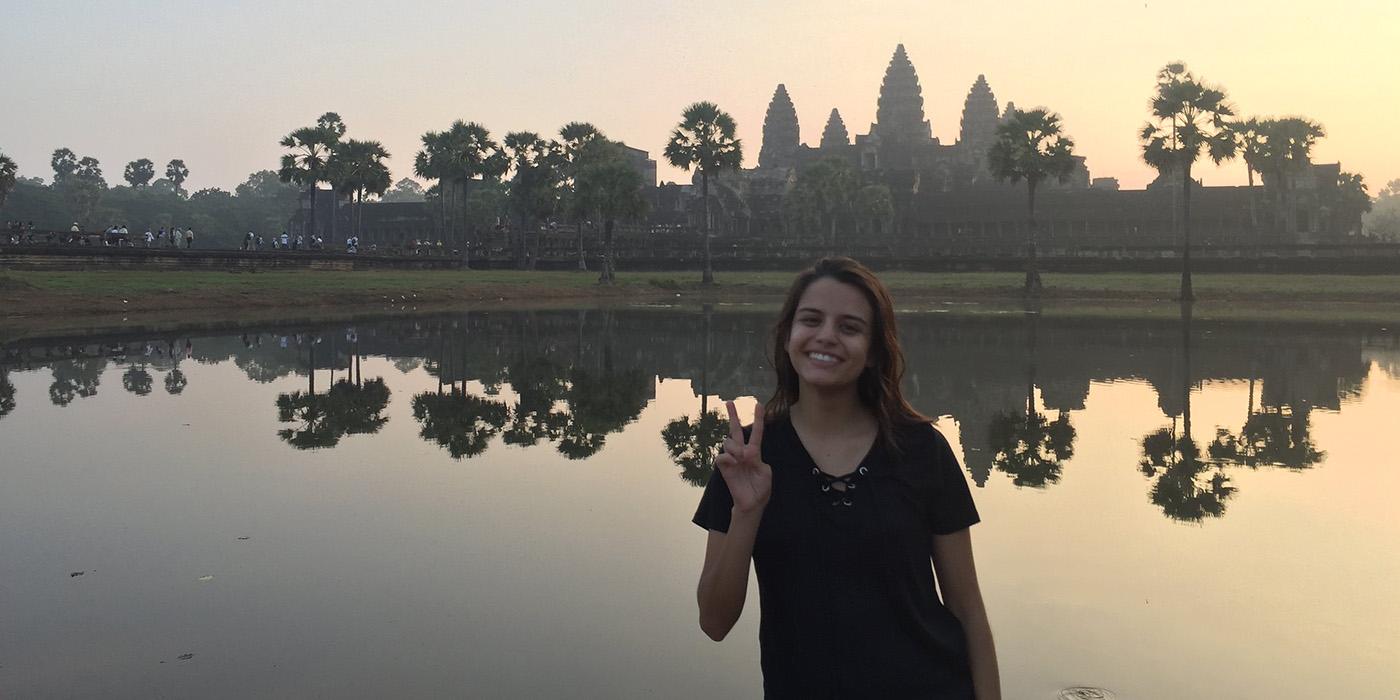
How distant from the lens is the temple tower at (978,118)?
351 feet

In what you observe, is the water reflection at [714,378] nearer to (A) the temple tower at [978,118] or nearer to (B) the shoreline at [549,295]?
(B) the shoreline at [549,295]

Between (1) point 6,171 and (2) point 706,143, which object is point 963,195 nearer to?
(2) point 706,143

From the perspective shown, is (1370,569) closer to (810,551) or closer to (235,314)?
(810,551)

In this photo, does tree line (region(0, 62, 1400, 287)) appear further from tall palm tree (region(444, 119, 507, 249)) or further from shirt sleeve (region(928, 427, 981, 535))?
shirt sleeve (region(928, 427, 981, 535))

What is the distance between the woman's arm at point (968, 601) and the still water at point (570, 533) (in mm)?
2473

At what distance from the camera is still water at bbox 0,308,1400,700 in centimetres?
553

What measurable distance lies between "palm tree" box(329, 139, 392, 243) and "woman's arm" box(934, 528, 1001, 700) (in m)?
67.9

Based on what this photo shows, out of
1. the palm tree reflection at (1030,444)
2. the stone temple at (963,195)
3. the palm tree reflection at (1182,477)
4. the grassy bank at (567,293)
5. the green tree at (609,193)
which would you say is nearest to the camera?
the palm tree reflection at (1182,477)

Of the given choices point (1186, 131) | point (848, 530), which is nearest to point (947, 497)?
point (848, 530)

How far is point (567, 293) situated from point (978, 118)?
7045cm

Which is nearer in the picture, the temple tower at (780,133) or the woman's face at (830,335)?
the woman's face at (830,335)

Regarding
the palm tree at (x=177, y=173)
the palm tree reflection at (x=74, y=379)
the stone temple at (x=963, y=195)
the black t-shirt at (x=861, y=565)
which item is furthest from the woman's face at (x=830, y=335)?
the palm tree at (x=177, y=173)

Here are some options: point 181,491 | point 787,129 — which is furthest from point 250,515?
point 787,129

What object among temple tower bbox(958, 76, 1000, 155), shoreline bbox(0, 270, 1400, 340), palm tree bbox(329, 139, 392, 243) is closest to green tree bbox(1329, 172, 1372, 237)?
shoreline bbox(0, 270, 1400, 340)
